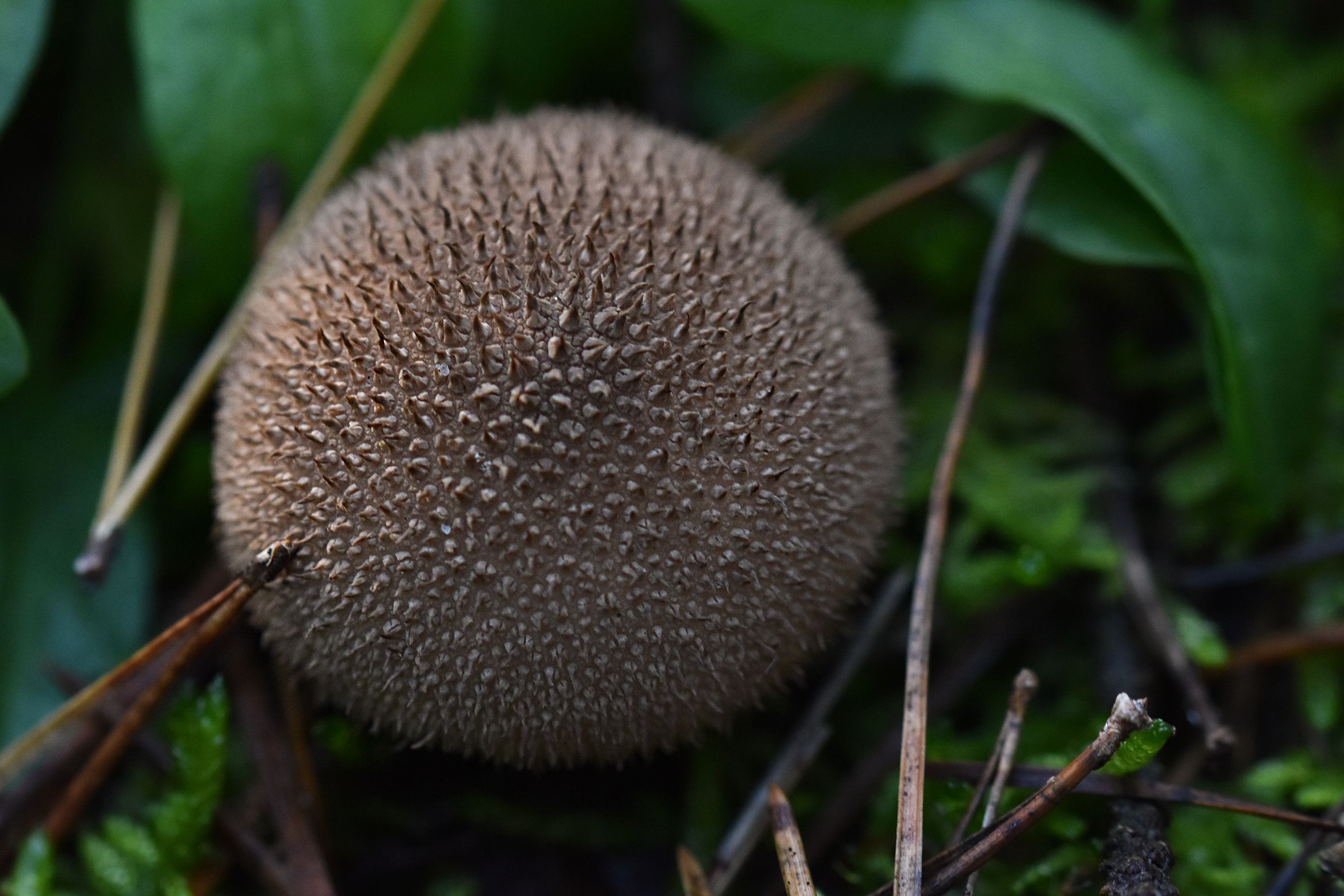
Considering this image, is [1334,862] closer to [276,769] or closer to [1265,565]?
[1265,565]

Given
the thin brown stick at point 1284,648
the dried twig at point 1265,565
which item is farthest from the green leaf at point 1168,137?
the thin brown stick at point 1284,648

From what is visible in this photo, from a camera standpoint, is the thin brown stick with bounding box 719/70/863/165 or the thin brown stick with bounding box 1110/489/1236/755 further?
the thin brown stick with bounding box 719/70/863/165

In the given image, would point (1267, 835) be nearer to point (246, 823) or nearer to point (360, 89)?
point (246, 823)

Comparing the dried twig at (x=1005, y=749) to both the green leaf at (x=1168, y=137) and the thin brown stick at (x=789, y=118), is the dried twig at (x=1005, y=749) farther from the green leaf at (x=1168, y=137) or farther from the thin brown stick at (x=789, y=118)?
the thin brown stick at (x=789, y=118)

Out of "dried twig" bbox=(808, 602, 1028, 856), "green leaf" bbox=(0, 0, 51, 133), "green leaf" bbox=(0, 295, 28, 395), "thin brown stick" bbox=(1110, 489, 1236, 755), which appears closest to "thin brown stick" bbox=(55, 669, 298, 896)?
"green leaf" bbox=(0, 295, 28, 395)

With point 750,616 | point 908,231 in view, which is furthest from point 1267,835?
point 908,231

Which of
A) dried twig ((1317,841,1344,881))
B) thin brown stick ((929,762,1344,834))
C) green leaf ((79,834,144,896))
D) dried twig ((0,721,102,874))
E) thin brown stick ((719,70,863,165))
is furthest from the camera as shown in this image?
thin brown stick ((719,70,863,165))

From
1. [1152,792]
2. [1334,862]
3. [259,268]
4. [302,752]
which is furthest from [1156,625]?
[259,268]

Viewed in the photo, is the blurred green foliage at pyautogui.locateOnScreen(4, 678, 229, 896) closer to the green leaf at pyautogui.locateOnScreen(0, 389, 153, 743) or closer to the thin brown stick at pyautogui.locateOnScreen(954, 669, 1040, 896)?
the green leaf at pyautogui.locateOnScreen(0, 389, 153, 743)
